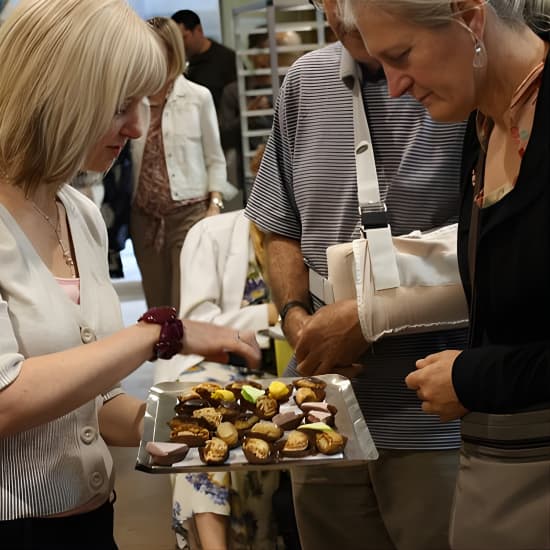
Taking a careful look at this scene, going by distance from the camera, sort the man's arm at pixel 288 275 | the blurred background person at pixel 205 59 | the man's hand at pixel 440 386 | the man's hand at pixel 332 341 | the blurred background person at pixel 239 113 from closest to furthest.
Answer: the man's hand at pixel 440 386 < the man's hand at pixel 332 341 < the man's arm at pixel 288 275 < the blurred background person at pixel 239 113 < the blurred background person at pixel 205 59

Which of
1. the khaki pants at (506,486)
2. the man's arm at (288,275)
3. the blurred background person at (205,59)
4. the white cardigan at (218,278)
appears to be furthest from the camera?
the blurred background person at (205,59)

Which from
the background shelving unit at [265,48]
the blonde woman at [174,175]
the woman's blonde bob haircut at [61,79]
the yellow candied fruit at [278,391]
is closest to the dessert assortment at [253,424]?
the yellow candied fruit at [278,391]

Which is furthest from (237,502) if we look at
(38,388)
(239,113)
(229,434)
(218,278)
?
(239,113)

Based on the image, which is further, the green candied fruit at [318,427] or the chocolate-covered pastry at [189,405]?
the chocolate-covered pastry at [189,405]

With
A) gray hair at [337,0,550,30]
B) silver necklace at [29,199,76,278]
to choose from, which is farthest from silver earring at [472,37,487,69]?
silver necklace at [29,199,76,278]

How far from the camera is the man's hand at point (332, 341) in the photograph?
1.53m

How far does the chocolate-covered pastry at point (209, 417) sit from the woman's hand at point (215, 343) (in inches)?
4.6

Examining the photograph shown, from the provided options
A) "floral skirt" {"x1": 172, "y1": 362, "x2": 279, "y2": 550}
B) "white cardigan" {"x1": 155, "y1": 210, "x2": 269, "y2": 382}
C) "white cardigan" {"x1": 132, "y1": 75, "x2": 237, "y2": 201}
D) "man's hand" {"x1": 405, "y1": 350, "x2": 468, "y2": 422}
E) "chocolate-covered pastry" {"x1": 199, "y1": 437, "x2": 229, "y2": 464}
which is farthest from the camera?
"white cardigan" {"x1": 132, "y1": 75, "x2": 237, "y2": 201}

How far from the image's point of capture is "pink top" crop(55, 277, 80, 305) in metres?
1.36

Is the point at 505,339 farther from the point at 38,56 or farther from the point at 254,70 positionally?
the point at 254,70

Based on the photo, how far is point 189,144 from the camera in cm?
412

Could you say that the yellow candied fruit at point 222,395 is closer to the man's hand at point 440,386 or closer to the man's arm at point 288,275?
the man's arm at point 288,275

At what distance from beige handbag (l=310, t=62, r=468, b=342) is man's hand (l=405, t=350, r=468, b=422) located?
0.88 feet

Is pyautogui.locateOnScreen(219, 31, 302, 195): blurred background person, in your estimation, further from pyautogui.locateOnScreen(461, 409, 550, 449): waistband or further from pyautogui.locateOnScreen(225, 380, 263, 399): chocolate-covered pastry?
pyautogui.locateOnScreen(461, 409, 550, 449): waistband
